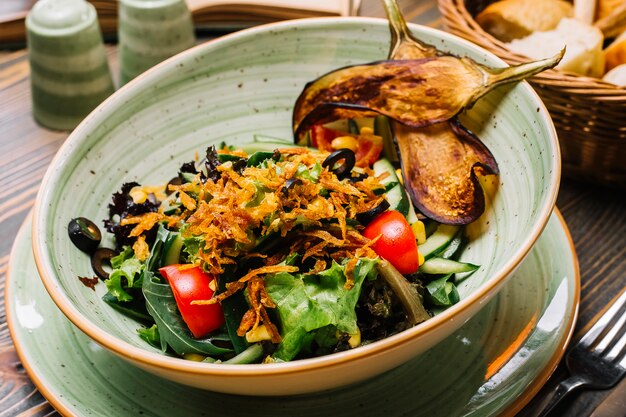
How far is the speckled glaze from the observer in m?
1.49

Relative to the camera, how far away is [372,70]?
6.40 feet

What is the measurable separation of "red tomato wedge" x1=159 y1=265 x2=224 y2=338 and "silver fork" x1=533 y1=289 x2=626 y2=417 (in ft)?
2.43

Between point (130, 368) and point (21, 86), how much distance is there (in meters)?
1.70

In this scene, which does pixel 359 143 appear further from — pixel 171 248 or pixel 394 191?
pixel 171 248

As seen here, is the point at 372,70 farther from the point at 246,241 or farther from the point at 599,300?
the point at 599,300

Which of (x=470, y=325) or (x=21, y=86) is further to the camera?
(x=21, y=86)

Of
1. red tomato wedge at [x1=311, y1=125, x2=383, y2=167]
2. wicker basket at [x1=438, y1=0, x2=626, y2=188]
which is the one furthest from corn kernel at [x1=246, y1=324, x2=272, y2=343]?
wicker basket at [x1=438, y1=0, x2=626, y2=188]

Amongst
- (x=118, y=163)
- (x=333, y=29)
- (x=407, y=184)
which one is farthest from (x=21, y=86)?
(x=407, y=184)

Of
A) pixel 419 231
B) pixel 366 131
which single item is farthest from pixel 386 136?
pixel 419 231

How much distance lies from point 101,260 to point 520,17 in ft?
5.46

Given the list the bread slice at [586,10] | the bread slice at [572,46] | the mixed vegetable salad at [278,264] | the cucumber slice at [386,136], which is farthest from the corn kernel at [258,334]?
the bread slice at [586,10]

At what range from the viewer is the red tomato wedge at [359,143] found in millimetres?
1970

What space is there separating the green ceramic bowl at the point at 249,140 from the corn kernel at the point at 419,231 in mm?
124

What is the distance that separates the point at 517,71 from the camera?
174 centimetres
